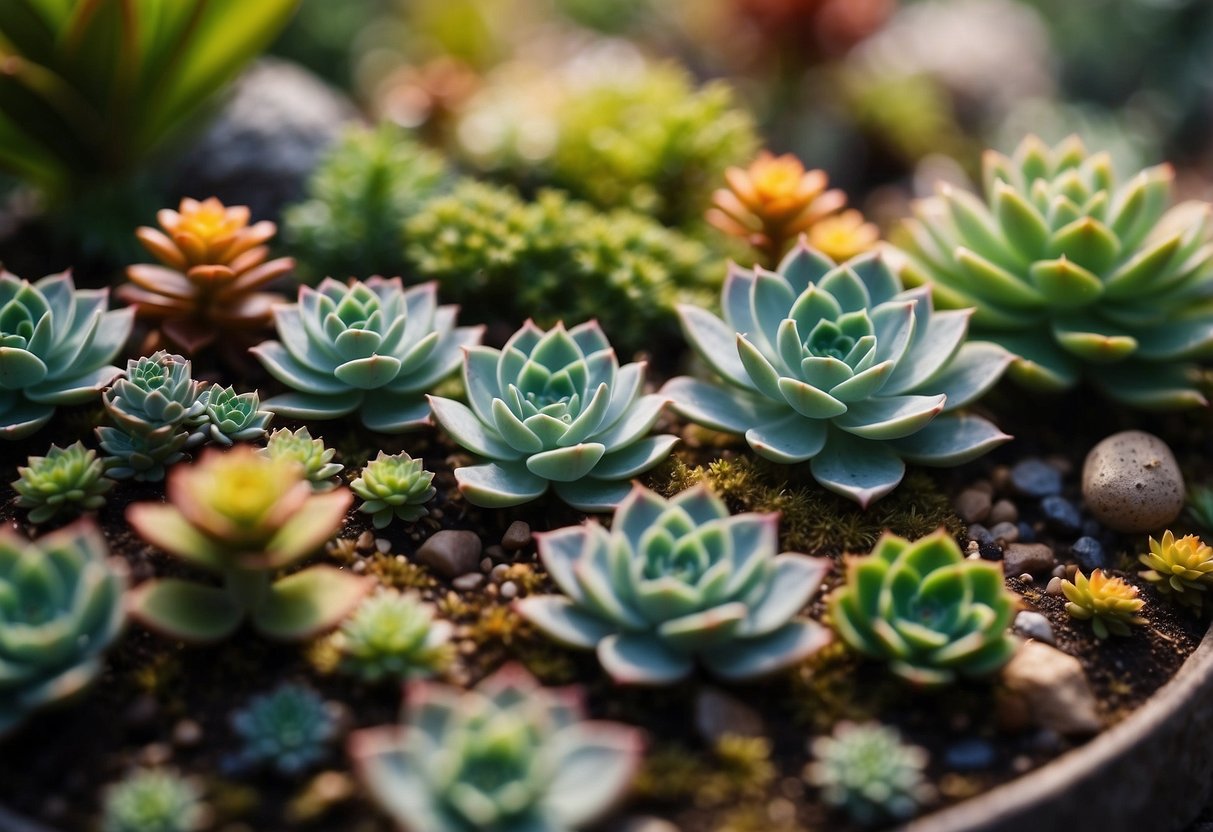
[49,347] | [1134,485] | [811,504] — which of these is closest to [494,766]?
[811,504]

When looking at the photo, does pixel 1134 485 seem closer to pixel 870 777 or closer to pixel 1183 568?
pixel 1183 568

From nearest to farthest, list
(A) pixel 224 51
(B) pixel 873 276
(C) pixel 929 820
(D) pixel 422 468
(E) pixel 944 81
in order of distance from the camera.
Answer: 1. (C) pixel 929 820
2. (D) pixel 422 468
3. (B) pixel 873 276
4. (A) pixel 224 51
5. (E) pixel 944 81

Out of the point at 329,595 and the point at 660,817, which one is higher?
the point at 329,595

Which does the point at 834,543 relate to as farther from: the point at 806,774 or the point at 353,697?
the point at 353,697

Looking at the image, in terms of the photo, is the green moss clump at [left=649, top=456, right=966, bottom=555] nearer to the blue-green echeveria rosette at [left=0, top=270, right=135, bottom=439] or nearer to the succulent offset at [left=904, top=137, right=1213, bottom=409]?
the succulent offset at [left=904, top=137, right=1213, bottom=409]

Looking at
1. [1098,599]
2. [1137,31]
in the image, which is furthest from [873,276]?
[1137,31]

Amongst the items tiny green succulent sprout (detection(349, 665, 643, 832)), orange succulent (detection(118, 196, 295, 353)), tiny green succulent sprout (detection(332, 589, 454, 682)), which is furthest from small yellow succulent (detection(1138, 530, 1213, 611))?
orange succulent (detection(118, 196, 295, 353))

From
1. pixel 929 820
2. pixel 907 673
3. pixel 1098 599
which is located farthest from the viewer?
pixel 1098 599
